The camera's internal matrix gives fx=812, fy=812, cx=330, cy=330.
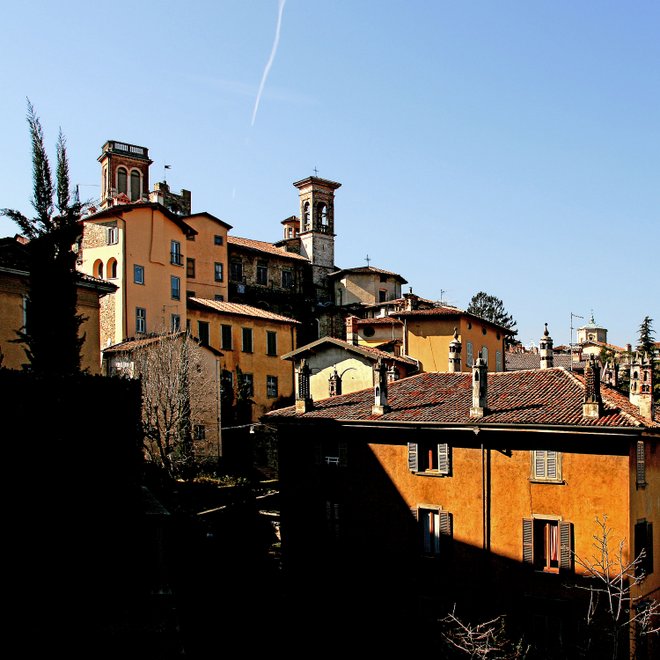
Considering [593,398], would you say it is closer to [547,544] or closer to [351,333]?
[547,544]

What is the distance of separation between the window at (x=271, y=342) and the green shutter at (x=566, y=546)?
32485mm

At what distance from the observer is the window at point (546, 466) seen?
82.8 feet

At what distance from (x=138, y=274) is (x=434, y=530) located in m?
27.5

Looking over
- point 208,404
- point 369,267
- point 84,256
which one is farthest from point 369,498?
point 369,267

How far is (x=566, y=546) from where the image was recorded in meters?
24.5

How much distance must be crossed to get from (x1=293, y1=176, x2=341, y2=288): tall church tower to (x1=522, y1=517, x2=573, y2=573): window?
4753 cm

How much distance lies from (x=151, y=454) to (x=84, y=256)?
16.2 meters

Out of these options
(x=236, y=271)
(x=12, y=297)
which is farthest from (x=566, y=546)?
(x=236, y=271)

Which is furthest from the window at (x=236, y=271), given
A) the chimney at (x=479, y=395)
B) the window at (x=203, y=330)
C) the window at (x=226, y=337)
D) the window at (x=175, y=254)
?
the chimney at (x=479, y=395)

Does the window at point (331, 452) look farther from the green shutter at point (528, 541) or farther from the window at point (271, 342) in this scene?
the window at point (271, 342)

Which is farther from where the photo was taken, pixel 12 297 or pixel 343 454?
pixel 343 454

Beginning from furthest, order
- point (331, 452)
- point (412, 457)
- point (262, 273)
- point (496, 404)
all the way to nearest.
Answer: point (262, 273) < point (331, 452) < point (496, 404) < point (412, 457)

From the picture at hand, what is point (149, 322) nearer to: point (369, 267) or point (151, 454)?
point (151, 454)

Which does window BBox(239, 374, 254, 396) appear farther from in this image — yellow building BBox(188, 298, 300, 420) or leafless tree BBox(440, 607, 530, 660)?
leafless tree BBox(440, 607, 530, 660)
